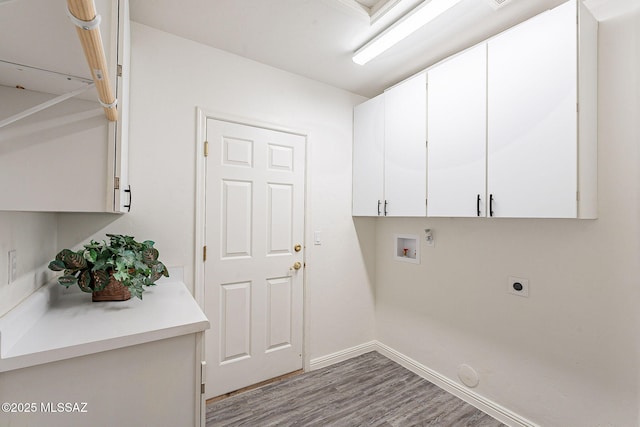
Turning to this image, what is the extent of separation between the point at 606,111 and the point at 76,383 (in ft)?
8.68

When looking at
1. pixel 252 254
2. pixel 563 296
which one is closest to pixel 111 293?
pixel 252 254

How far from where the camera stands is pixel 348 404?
2072 millimetres

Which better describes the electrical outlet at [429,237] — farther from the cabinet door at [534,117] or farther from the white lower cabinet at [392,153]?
the cabinet door at [534,117]

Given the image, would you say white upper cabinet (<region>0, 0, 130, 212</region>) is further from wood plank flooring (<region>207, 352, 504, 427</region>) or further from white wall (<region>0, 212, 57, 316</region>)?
wood plank flooring (<region>207, 352, 504, 427</region>)

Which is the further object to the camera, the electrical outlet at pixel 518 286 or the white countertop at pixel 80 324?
the electrical outlet at pixel 518 286

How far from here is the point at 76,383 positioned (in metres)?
0.98

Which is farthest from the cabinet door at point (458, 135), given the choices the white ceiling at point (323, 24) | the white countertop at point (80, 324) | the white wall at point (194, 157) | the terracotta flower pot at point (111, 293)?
the terracotta flower pot at point (111, 293)

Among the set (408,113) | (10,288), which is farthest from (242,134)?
(10,288)

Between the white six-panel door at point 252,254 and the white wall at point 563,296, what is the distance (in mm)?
1203

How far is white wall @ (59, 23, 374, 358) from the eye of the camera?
1.85m

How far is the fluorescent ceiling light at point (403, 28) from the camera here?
159 cm

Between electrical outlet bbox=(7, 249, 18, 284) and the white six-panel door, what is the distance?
3.29ft

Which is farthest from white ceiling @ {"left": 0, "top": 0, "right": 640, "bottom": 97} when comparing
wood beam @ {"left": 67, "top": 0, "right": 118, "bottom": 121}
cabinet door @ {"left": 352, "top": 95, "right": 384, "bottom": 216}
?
wood beam @ {"left": 67, "top": 0, "right": 118, "bottom": 121}

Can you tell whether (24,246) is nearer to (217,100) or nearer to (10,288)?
(10,288)
